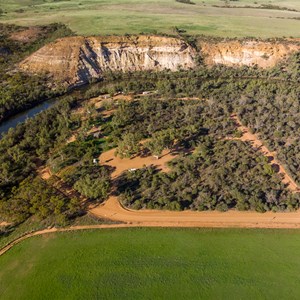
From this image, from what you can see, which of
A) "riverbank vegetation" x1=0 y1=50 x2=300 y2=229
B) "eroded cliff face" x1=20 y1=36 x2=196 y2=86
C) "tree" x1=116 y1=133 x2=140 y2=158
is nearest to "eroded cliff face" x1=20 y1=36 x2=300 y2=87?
"eroded cliff face" x1=20 y1=36 x2=196 y2=86

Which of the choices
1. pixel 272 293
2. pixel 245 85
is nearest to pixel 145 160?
pixel 272 293

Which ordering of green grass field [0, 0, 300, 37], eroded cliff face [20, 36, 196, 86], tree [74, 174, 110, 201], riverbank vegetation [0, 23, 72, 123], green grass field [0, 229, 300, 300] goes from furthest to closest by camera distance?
green grass field [0, 0, 300, 37] → eroded cliff face [20, 36, 196, 86] → riverbank vegetation [0, 23, 72, 123] → tree [74, 174, 110, 201] → green grass field [0, 229, 300, 300]

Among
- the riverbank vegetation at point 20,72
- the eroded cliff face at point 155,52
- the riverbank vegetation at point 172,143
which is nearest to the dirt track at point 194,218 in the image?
the riverbank vegetation at point 172,143

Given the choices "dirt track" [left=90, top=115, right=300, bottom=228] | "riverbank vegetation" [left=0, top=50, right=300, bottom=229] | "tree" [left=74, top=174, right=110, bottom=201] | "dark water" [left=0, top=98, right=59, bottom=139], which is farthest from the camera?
"dark water" [left=0, top=98, right=59, bottom=139]

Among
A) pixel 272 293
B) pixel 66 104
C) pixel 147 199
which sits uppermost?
pixel 66 104

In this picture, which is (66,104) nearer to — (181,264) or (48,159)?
(48,159)

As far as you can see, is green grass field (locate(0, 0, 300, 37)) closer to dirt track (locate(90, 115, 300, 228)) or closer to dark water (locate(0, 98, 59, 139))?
dark water (locate(0, 98, 59, 139))
